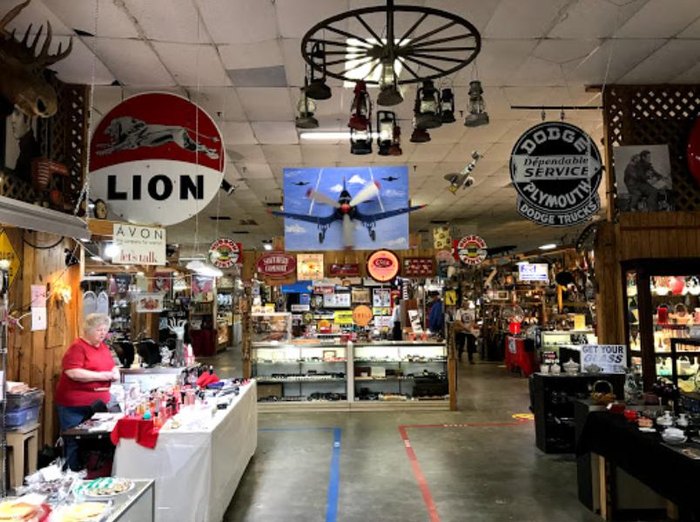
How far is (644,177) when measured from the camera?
21.6 ft

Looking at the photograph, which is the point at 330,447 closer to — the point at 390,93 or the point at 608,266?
the point at 608,266

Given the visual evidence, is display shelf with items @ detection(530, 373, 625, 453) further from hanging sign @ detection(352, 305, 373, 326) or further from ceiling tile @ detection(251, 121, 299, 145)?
ceiling tile @ detection(251, 121, 299, 145)

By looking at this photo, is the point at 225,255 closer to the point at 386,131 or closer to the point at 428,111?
the point at 386,131

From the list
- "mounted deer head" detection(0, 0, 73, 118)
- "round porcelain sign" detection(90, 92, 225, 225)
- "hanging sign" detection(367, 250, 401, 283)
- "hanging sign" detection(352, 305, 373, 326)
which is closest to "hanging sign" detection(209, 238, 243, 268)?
"hanging sign" detection(352, 305, 373, 326)

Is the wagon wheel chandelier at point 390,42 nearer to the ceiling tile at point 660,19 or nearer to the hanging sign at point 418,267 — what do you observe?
the ceiling tile at point 660,19

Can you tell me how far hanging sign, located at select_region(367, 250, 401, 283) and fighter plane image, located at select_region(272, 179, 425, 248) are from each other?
2.79 meters

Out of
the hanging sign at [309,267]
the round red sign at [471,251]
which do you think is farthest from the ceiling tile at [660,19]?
the hanging sign at [309,267]

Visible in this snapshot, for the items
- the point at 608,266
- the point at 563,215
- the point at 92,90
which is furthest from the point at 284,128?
the point at 608,266

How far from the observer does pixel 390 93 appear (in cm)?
358

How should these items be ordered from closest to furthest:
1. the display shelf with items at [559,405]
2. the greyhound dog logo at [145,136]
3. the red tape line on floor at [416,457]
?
the greyhound dog logo at [145,136], the red tape line on floor at [416,457], the display shelf with items at [559,405]

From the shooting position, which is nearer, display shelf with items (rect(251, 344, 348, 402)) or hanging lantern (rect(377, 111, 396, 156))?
hanging lantern (rect(377, 111, 396, 156))

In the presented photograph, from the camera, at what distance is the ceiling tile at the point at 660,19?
4.90 meters

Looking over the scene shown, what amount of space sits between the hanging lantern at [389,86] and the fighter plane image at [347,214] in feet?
13.2

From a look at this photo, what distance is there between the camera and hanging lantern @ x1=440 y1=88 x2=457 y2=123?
5.12 meters
